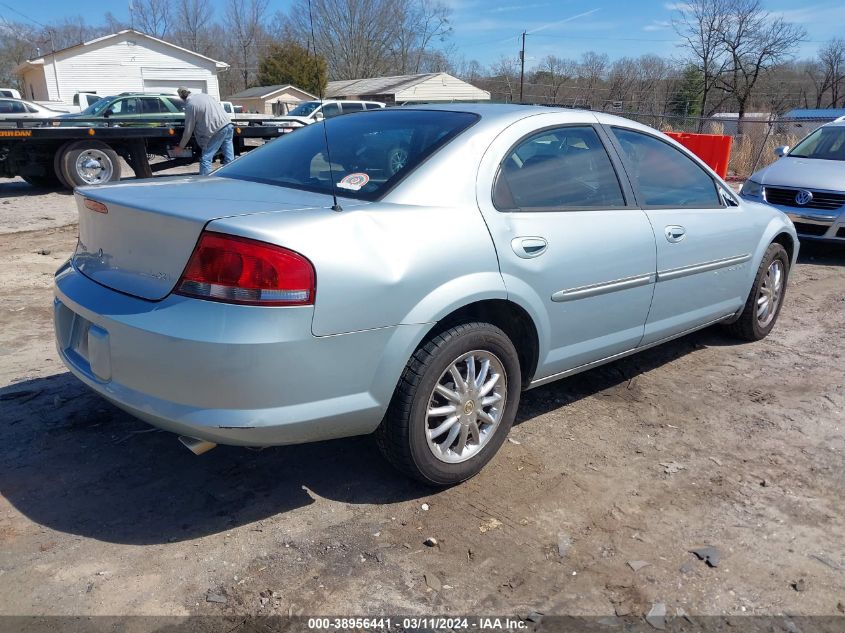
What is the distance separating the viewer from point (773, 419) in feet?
13.1

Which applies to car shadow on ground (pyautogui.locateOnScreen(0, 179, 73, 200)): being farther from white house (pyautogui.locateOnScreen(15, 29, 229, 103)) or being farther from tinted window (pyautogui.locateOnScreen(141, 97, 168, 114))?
white house (pyautogui.locateOnScreen(15, 29, 229, 103))

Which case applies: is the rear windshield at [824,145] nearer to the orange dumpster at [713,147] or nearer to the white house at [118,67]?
the orange dumpster at [713,147]

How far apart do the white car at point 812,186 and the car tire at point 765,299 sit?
3249mm

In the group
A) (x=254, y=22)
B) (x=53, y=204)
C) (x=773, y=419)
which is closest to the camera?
(x=773, y=419)

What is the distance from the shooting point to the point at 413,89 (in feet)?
163

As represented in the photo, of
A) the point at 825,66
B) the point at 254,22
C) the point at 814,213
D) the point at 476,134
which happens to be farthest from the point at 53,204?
the point at 254,22

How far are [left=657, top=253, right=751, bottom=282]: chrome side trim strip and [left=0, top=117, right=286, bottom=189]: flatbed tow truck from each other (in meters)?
10.1

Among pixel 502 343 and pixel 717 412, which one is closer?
pixel 502 343

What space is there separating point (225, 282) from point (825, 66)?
51.3 metres

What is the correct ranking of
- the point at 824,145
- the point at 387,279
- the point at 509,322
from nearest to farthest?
the point at 387,279 < the point at 509,322 < the point at 824,145

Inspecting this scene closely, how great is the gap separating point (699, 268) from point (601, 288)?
101 centimetres

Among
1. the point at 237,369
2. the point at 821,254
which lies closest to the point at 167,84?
the point at 821,254

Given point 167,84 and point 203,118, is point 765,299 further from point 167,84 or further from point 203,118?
point 167,84

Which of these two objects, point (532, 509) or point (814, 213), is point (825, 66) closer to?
point (814, 213)
